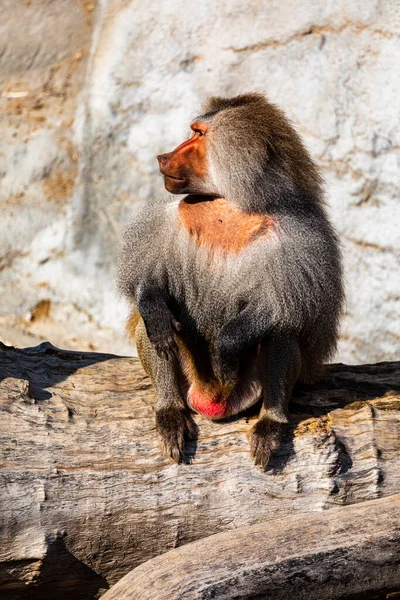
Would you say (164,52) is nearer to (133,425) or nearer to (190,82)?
(190,82)

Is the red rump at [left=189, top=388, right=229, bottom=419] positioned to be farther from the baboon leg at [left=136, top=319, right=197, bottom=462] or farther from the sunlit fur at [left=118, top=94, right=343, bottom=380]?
the sunlit fur at [left=118, top=94, right=343, bottom=380]

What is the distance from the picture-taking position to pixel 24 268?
21.0 ft

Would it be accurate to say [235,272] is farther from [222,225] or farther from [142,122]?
[142,122]

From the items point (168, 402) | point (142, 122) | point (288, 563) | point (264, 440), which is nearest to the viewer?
point (288, 563)

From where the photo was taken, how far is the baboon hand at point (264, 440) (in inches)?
149

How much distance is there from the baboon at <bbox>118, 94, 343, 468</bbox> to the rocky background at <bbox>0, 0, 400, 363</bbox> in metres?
2.08

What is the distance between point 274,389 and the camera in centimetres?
387

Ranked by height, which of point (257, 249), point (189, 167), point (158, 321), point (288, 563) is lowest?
point (288, 563)

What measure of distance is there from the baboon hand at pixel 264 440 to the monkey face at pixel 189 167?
1.01 metres

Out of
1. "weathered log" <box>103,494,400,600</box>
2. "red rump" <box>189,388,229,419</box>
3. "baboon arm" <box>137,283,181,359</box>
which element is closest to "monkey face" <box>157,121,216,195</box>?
"baboon arm" <box>137,283,181,359</box>

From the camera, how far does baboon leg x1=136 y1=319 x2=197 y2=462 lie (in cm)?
381

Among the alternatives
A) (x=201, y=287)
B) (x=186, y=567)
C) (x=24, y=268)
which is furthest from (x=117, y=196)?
(x=186, y=567)

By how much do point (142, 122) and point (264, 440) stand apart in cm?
310

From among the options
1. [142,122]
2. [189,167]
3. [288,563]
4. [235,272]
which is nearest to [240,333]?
[235,272]
